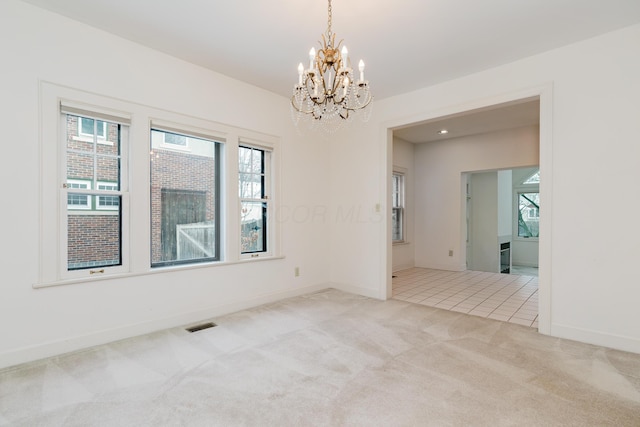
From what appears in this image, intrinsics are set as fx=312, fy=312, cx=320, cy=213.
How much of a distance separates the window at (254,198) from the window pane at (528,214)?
8651 mm

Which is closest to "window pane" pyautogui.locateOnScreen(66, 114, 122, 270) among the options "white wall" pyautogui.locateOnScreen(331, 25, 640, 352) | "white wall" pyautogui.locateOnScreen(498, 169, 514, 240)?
"white wall" pyautogui.locateOnScreen(331, 25, 640, 352)

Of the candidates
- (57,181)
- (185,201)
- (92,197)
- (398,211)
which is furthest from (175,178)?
(398,211)

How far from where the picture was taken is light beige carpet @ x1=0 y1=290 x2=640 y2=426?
5.97 feet

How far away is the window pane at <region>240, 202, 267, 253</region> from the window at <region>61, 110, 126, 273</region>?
1389 millimetres

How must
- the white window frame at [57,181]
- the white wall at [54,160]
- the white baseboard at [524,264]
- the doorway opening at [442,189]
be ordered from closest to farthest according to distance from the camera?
the white wall at [54,160] → the white window frame at [57,181] → the doorway opening at [442,189] → the white baseboard at [524,264]

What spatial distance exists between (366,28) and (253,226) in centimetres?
262

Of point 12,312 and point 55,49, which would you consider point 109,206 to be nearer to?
point 12,312

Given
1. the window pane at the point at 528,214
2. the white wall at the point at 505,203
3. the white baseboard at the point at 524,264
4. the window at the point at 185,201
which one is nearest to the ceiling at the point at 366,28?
the window at the point at 185,201

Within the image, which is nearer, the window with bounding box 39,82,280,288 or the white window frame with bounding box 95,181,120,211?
the window with bounding box 39,82,280,288

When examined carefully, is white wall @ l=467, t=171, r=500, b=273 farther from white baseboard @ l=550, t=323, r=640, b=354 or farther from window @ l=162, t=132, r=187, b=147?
window @ l=162, t=132, r=187, b=147

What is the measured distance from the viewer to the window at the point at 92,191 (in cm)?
273

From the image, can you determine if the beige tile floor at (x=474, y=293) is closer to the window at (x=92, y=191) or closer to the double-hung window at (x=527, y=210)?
the window at (x=92, y=191)

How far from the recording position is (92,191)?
2.79m

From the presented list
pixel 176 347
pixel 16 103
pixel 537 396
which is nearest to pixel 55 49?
pixel 16 103
